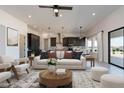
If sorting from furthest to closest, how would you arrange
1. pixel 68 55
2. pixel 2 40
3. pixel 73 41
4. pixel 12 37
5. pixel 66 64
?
pixel 73 41
pixel 12 37
pixel 68 55
pixel 2 40
pixel 66 64

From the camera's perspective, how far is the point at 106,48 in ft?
27.6

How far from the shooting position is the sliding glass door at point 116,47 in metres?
6.83

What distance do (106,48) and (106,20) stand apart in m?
1.80

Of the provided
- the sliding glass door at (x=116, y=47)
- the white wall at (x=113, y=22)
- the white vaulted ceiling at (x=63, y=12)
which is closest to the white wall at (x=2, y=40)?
the white vaulted ceiling at (x=63, y=12)

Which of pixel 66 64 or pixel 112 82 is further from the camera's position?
pixel 66 64

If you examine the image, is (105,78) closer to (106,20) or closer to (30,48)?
(106,20)

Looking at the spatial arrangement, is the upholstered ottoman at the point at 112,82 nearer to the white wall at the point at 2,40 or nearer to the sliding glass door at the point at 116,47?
the sliding glass door at the point at 116,47

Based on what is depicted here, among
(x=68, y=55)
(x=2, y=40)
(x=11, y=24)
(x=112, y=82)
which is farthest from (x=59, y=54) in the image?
(x=112, y=82)

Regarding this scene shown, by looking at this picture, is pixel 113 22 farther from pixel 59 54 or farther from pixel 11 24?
pixel 11 24

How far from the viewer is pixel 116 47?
7.58 m

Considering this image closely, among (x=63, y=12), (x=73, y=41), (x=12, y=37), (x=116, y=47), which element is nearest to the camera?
(x=63, y=12)

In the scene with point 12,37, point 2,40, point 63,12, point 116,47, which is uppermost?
point 63,12

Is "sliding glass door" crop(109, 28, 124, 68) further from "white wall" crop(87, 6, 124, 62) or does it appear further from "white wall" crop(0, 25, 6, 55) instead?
"white wall" crop(0, 25, 6, 55)
